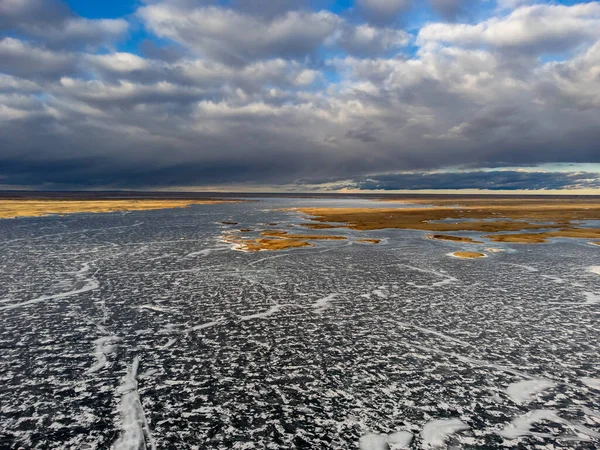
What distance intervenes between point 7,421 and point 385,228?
40327mm

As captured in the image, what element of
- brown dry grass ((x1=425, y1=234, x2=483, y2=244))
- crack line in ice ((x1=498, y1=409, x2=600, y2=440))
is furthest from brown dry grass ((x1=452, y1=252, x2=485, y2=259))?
crack line in ice ((x1=498, y1=409, x2=600, y2=440))

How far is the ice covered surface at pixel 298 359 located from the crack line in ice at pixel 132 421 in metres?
0.03

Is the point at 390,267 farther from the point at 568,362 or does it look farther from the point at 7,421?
the point at 7,421

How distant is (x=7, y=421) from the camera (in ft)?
23.2

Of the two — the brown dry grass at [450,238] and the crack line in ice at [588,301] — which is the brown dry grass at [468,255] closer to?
the brown dry grass at [450,238]

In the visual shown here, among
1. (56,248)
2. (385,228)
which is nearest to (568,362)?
(56,248)

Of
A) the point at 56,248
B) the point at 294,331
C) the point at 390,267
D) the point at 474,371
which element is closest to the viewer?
the point at 474,371

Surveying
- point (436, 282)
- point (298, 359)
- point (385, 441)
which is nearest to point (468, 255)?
point (436, 282)

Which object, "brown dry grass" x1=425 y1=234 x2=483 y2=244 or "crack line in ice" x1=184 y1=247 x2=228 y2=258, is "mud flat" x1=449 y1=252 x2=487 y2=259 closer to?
"brown dry grass" x1=425 y1=234 x2=483 y2=244

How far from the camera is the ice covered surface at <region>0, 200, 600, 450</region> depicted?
22.9 feet

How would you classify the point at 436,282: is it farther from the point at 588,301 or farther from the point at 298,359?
the point at 298,359

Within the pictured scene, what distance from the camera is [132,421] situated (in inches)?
283

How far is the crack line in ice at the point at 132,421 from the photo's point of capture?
258 inches

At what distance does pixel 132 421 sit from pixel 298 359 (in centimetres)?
398
